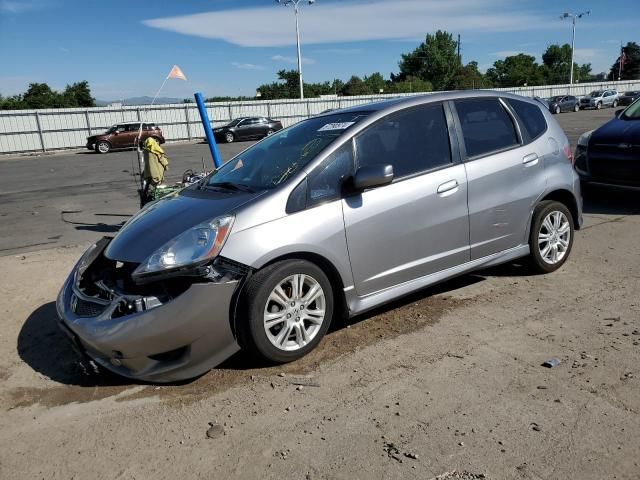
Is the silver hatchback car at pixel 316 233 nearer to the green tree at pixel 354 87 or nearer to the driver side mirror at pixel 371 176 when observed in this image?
the driver side mirror at pixel 371 176

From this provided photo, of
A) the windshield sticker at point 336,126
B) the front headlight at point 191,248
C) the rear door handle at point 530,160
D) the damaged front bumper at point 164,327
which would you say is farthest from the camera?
the rear door handle at point 530,160

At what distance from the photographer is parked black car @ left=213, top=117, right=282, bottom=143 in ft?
101

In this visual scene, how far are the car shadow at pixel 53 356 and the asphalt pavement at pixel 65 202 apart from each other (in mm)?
3035

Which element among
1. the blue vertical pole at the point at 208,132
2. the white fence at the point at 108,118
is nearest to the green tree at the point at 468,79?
the white fence at the point at 108,118

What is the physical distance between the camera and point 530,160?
4684 millimetres

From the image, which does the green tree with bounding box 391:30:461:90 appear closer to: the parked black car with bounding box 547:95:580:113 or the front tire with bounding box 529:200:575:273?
the parked black car with bounding box 547:95:580:113

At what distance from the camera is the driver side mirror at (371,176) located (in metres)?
3.58

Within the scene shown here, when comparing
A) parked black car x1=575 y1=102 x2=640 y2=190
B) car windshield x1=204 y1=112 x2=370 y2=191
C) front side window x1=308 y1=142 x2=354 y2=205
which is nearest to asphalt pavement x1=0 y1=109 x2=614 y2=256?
car windshield x1=204 y1=112 x2=370 y2=191

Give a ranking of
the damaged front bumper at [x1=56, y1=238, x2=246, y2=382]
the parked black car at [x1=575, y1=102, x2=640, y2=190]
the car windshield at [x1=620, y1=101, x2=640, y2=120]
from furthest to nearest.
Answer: the car windshield at [x1=620, y1=101, x2=640, y2=120] < the parked black car at [x1=575, y1=102, x2=640, y2=190] < the damaged front bumper at [x1=56, y1=238, x2=246, y2=382]

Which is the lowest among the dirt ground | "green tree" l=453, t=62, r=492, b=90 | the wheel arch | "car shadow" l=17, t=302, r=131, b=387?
the dirt ground

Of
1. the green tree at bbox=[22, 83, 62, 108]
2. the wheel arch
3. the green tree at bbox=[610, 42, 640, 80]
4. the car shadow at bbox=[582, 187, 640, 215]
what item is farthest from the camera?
the green tree at bbox=[610, 42, 640, 80]

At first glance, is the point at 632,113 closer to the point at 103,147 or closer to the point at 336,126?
the point at 336,126

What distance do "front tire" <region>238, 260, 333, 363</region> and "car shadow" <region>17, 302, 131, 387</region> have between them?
92 centimetres

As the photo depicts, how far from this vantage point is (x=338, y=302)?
378cm
